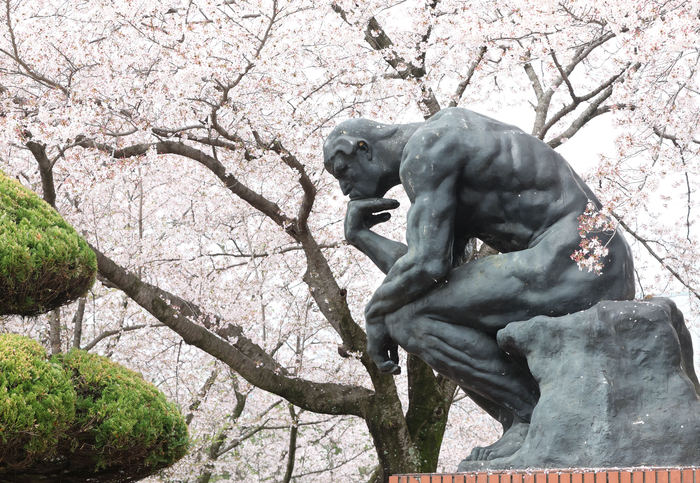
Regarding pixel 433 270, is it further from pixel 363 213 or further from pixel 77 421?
pixel 77 421

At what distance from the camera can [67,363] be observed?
487 cm

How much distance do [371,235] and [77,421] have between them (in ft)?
7.45

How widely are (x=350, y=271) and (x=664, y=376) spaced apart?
8.00 meters

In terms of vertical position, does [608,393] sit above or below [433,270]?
below

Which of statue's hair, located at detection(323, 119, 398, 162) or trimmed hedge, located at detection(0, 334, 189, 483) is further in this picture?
trimmed hedge, located at detection(0, 334, 189, 483)

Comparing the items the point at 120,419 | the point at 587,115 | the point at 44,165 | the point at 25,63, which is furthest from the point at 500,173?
the point at 587,115

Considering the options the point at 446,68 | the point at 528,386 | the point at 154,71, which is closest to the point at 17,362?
the point at 528,386

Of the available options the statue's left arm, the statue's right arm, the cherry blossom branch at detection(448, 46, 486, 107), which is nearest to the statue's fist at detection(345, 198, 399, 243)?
the statue's right arm

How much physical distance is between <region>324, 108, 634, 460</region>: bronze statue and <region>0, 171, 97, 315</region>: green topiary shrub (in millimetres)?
2192

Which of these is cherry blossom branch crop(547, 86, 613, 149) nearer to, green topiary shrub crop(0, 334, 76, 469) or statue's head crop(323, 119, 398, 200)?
statue's head crop(323, 119, 398, 200)

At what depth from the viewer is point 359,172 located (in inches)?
162

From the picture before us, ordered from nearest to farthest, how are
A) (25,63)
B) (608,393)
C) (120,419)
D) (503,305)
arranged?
(608,393), (503,305), (120,419), (25,63)

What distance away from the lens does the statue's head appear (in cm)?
410

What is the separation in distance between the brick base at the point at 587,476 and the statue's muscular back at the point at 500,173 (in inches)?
48.0
